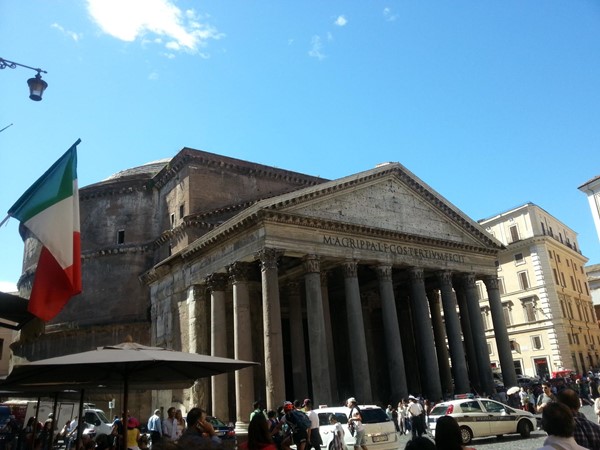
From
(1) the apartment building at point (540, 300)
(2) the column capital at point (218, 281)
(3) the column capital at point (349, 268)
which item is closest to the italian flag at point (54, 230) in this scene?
(2) the column capital at point (218, 281)

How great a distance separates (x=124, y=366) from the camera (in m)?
6.52

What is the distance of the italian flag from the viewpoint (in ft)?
19.6

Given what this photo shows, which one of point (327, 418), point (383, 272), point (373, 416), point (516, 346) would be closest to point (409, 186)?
point (383, 272)

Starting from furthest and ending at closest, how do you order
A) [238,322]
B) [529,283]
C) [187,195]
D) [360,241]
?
1. [529,283]
2. [187,195]
3. [360,241]
4. [238,322]

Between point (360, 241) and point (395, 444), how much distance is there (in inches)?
340

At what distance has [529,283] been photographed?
33.4 meters

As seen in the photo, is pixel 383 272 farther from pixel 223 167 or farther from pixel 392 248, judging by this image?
pixel 223 167

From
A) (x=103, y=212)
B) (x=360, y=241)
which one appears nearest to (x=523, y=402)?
(x=360, y=241)

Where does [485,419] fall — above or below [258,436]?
below

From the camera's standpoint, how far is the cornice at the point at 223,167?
24.3m

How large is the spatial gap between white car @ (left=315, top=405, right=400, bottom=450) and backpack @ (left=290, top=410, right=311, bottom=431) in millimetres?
2950

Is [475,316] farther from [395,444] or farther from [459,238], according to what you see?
[395,444]

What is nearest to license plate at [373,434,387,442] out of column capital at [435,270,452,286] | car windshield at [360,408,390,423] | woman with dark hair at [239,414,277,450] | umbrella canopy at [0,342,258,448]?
car windshield at [360,408,390,423]

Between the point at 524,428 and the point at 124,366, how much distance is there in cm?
1132
